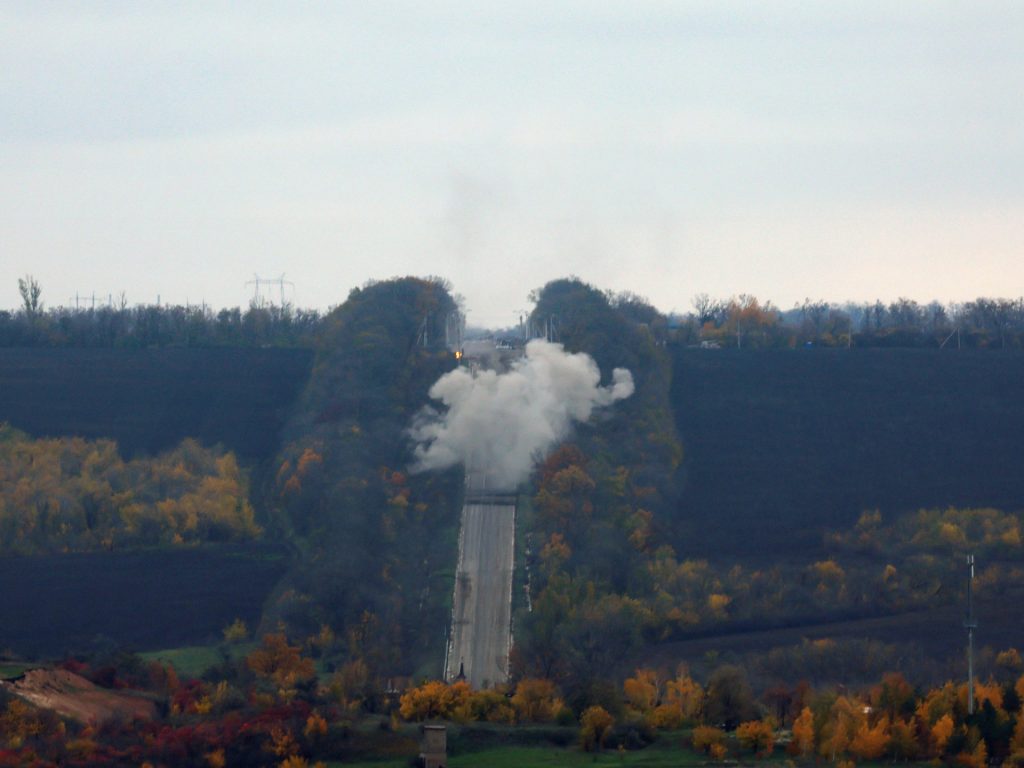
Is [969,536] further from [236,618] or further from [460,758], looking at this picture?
[460,758]

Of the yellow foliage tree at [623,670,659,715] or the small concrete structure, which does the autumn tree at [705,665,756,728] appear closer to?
the yellow foliage tree at [623,670,659,715]

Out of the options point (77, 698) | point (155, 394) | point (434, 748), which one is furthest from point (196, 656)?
point (155, 394)

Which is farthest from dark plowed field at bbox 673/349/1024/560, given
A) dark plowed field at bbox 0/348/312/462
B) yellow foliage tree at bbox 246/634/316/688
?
dark plowed field at bbox 0/348/312/462

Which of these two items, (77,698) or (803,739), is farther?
(77,698)

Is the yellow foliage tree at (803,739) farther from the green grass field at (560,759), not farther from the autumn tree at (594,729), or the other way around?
the autumn tree at (594,729)

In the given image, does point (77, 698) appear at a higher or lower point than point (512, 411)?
lower

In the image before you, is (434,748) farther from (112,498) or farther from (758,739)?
(112,498)
